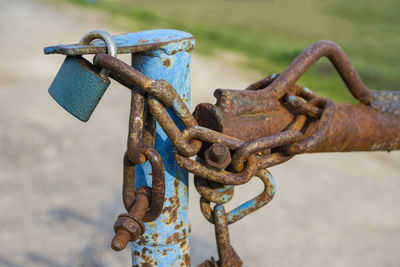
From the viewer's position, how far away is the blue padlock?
0.78 metres

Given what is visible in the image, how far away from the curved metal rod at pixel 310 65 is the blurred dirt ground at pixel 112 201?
138 cm

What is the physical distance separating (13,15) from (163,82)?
7.55m

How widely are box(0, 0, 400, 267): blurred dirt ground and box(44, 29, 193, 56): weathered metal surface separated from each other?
1.52 m

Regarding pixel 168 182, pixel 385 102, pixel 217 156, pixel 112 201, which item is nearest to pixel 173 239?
pixel 168 182

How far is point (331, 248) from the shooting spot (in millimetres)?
2385

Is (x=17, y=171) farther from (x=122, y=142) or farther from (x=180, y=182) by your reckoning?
(x=180, y=182)

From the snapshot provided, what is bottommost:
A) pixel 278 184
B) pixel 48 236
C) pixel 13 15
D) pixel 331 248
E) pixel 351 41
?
pixel 331 248

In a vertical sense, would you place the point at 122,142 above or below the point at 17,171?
above

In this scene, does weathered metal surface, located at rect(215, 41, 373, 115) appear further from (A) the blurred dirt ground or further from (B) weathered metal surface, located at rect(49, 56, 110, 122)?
(A) the blurred dirt ground

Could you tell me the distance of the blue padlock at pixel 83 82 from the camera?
2.57ft

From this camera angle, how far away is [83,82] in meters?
0.79

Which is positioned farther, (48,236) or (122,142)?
(122,142)

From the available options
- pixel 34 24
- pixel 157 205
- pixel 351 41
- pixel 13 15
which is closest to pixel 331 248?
pixel 157 205

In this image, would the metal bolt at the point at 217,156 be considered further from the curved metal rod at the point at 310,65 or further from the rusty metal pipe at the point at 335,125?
the curved metal rod at the point at 310,65
